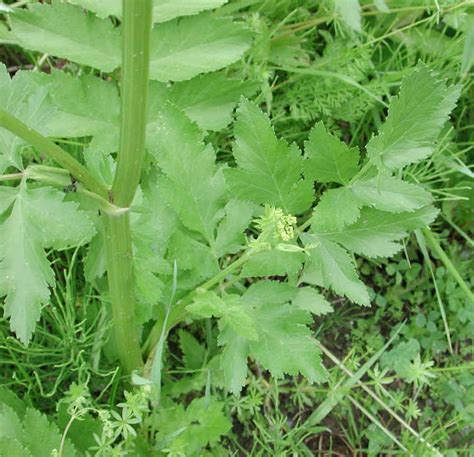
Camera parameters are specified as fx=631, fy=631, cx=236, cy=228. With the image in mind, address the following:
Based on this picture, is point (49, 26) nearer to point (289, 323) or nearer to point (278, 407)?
point (289, 323)

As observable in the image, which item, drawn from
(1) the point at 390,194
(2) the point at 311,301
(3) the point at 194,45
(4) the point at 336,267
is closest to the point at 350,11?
(3) the point at 194,45

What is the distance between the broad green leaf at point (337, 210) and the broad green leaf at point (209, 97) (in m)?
0.33

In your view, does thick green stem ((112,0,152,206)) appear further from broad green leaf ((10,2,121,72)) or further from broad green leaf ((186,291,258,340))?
broad green leaf ((10,2,121,72))

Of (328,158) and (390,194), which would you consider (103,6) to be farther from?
(390,194)

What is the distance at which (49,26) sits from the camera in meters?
1.37

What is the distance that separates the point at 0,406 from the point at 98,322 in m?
0.36

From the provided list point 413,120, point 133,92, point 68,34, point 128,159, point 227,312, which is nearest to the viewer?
point 133,92

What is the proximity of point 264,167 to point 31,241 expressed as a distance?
47cm

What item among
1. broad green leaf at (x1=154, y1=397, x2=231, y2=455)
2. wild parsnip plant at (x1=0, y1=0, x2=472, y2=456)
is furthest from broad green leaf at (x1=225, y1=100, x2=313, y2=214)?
broad green leaf at (x1=154, y1=397, x2=231, y2=455)

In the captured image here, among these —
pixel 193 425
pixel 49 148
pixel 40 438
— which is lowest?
pixel 193 425

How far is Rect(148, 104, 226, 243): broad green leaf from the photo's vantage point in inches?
52.3

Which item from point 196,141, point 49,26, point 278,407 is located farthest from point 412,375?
point 49,26

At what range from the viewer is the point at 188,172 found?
1359 mm

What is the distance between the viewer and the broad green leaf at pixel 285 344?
139 centimetres
